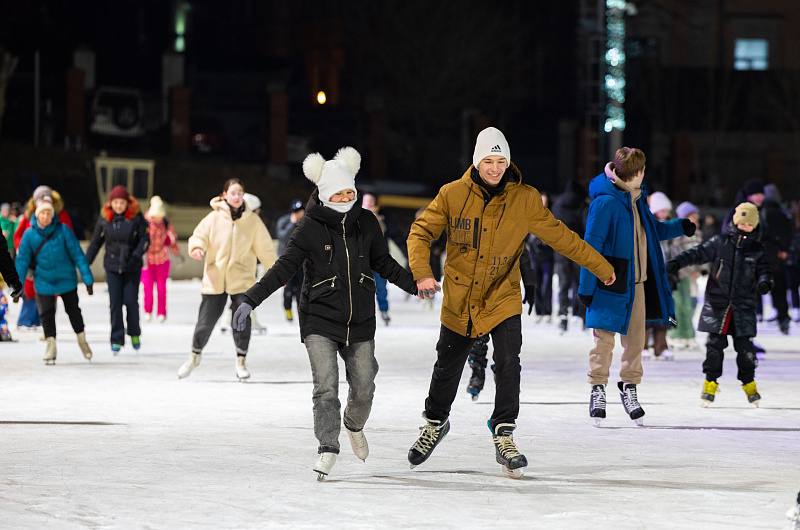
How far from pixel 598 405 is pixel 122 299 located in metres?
6.95

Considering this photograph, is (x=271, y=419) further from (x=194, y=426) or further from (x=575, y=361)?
(x=575, y=361)

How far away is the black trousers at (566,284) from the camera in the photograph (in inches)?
773

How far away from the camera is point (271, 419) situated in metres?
11.3

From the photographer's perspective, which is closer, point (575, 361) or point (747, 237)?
point (747, 237)

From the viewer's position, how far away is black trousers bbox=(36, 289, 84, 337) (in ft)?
50.9

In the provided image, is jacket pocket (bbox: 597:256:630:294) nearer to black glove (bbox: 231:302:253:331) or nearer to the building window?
black glove (bbox: 231:302:253:331)

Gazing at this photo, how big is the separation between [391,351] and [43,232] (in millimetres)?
3483

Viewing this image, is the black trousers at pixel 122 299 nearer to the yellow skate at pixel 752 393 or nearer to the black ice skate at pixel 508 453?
the yellow skate at pixel 752 393

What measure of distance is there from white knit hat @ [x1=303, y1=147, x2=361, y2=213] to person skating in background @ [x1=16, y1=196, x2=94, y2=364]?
21.9 ft

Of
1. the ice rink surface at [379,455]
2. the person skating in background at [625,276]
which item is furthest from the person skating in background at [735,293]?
the person skating in background at [625,276]

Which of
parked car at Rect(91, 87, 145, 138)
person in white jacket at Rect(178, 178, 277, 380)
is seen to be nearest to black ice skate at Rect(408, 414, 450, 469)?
person in white jacket at Rect(178, 178, 277, 380)

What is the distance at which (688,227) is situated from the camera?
11156mm

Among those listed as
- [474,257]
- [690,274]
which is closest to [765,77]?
[690,274]

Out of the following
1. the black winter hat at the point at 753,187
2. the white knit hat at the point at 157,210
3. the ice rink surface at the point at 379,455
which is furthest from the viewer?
the white knit hat at the point at 157,210
